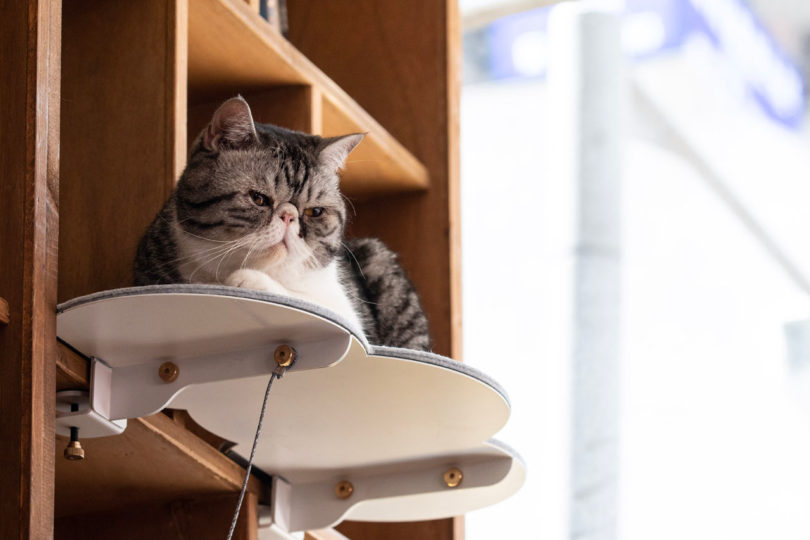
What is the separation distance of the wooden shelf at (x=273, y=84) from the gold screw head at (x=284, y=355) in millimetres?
594

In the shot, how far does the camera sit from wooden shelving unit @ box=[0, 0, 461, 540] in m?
0.88

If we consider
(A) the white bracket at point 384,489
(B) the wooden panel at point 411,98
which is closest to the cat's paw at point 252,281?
(A) the white bracket at point 384,489

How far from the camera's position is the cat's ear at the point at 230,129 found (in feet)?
3.96

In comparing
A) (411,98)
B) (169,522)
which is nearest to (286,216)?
(169,522)

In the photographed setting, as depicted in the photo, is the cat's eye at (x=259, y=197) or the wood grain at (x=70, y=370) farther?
the cat's eye at (x=259, y=197)

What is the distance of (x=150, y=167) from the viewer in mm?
1239

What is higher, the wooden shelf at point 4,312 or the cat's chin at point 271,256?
the cat's chin at point 271,256

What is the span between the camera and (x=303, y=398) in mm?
1100

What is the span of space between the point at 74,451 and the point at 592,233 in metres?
1.78

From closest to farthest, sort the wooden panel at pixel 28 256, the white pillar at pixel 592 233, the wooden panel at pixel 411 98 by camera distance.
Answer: the wooden panel at pixel 28 256
the wooden panel at pixel 411 98
the white pillar at pixel 592 233

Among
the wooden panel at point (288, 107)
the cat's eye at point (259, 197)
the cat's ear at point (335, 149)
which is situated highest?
the wooden panel at point (288, 107)

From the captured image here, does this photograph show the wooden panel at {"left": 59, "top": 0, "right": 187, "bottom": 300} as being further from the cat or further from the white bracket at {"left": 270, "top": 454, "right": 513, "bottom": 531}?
the white bracket at {"left": 270, "top": 454, "right": 513, "bottom": 531}

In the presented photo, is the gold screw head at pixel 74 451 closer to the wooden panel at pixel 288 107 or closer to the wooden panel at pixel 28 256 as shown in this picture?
the wooden panel at pixel 28 256

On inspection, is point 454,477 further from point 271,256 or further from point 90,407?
point 90,407
